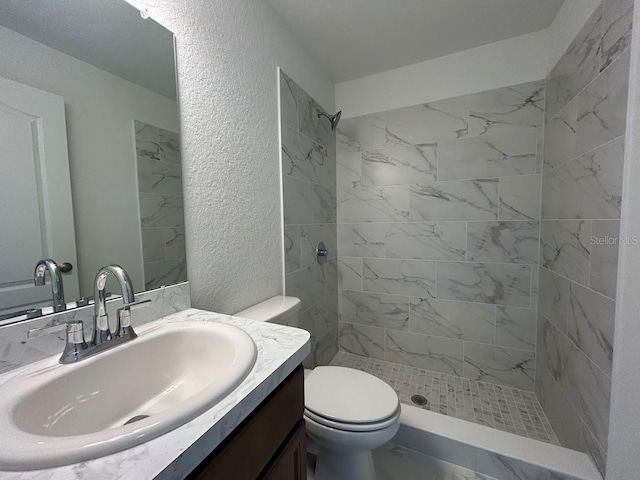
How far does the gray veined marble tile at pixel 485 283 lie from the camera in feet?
5.61

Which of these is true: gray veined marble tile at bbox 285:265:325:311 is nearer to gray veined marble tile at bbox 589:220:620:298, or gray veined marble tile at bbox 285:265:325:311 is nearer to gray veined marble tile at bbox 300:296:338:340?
gray veined marble tile at bbox 300:296:338:340

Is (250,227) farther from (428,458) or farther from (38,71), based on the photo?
(428,458)

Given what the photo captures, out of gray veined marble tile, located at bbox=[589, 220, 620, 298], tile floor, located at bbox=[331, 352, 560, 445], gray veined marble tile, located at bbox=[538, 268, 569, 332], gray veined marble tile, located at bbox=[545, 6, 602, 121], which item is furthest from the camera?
tile floor, located at bbox=[331, 352, 560, 445]

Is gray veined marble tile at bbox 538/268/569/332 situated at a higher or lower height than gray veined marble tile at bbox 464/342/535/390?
higher

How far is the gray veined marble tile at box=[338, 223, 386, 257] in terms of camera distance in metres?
2.08

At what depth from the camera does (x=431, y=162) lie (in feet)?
6.19

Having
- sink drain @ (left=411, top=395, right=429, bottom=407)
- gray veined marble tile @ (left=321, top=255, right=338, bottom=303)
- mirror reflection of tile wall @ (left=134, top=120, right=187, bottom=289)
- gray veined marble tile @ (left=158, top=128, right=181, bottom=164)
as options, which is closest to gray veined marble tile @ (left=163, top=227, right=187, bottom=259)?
mirror reflection of tile wall @ (left=134, top=120, right=187, bottom=289)

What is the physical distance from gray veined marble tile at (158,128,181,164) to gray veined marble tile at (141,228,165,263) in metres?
0.25

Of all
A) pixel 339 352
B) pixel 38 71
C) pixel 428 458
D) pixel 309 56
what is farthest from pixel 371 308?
pixel 38 71

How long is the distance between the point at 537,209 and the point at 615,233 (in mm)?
785

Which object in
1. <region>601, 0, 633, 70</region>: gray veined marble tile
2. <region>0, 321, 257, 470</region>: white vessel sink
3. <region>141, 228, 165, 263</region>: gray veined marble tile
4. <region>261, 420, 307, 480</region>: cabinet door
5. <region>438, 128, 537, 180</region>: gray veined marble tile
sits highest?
<region>601, 0, 633, 70</region>: gray veined marble tile

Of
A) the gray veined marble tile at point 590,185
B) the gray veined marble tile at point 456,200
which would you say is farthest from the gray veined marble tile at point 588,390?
the gray veined marble tile at point 456,200

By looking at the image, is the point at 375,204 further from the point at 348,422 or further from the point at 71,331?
the point at 71,331

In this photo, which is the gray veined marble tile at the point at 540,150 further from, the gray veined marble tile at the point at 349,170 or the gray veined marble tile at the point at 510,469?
the gray veined marble tile at the point at 510,469
